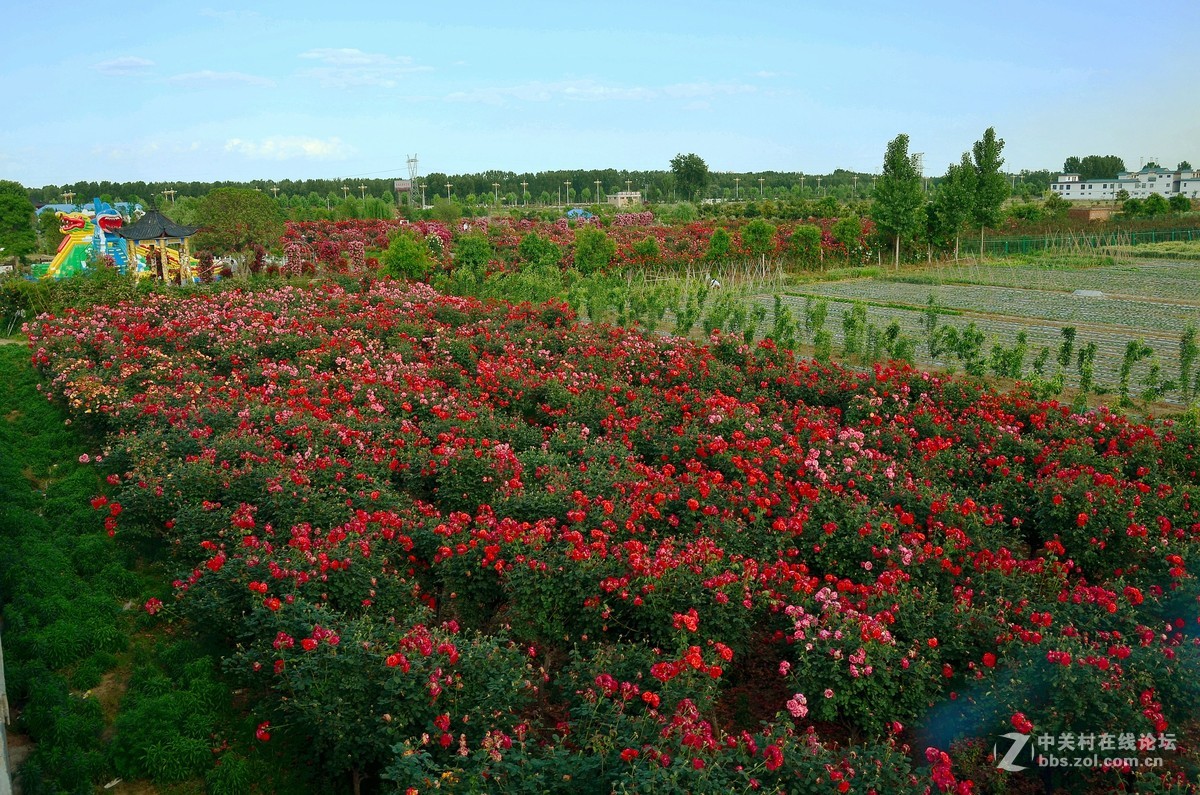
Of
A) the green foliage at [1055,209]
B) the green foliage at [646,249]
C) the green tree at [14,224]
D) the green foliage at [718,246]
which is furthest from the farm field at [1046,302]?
the green tree at [14,224]

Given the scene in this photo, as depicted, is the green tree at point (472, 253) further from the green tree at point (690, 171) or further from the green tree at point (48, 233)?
the green tree at point (690, 171)

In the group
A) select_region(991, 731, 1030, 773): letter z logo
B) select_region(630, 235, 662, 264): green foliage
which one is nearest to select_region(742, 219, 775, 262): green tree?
select_region(630, 235, 662, 264): green foliage

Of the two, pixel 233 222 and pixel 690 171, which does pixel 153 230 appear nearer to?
pixel 233 222

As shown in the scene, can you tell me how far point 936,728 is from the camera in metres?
4.05

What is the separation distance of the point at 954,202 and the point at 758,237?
8.16 meters

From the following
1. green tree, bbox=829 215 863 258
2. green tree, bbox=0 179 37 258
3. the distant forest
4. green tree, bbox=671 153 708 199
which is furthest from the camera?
the distant forest

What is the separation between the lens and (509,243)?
2748 cm

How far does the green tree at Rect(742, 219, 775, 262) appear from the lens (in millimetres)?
27781

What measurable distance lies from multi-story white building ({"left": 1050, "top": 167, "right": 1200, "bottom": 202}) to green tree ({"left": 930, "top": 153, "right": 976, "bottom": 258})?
60.9 meters

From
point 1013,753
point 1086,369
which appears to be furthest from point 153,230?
point 1013,753

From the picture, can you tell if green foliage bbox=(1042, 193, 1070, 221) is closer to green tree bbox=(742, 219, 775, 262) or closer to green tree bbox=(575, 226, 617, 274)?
green tree bbox=(742, 219, 775, 262)

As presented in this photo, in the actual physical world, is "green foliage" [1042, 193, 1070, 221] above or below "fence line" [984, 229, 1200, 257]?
above

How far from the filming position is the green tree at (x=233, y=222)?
86.7ft

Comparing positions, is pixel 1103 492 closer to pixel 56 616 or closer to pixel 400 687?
pixel 400 687
